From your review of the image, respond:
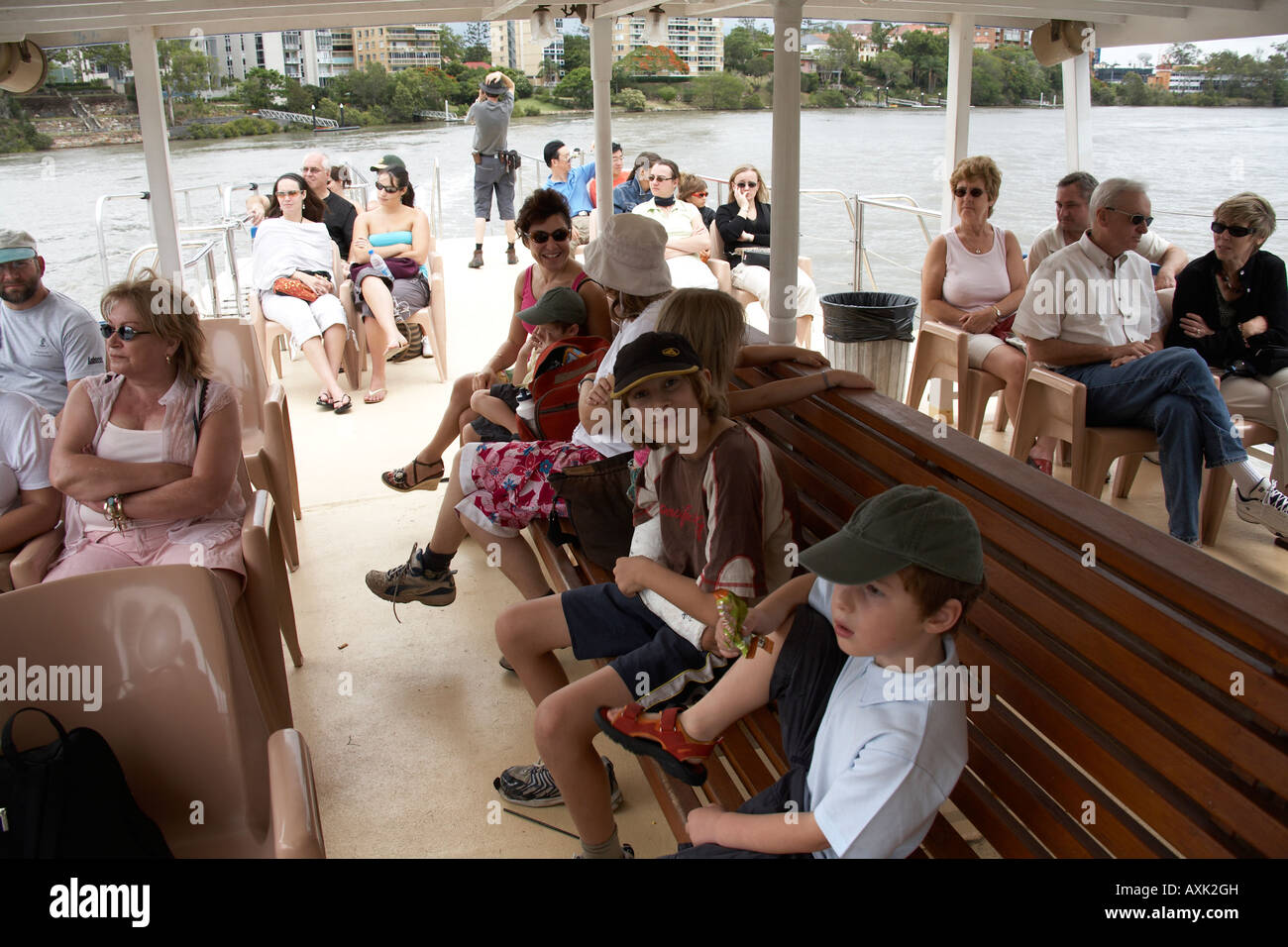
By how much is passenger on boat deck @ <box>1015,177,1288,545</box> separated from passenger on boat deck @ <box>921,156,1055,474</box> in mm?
574

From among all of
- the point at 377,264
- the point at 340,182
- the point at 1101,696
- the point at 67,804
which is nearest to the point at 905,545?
the point at 1101,696

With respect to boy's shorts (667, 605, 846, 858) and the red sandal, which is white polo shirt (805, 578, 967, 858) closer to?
boy's shorts (667, 605, 846, 858)

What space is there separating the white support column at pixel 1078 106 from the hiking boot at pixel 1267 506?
3.08 metres

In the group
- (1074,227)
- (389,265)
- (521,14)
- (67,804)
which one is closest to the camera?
(67,804)

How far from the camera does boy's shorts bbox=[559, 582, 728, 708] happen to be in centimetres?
204

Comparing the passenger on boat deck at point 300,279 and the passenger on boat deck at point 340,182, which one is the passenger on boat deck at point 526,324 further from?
the passenger on boat deck at point 340,182

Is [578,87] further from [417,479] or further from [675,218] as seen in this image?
[417,479]

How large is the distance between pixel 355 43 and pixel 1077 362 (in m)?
10.1

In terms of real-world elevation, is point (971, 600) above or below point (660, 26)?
below

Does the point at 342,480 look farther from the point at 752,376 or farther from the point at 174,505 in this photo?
the point at 752,376

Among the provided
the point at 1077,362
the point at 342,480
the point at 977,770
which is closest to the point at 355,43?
the point at 342,480

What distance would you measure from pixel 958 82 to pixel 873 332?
2.35m

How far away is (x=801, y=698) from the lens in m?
1.69

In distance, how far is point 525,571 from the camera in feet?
9.94
